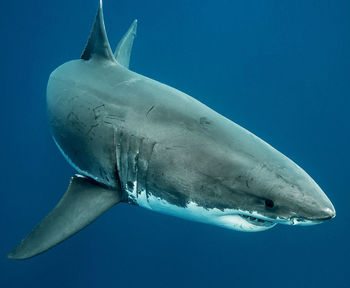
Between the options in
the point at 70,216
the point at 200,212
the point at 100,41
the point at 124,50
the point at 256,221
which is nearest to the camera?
the point at 256,221

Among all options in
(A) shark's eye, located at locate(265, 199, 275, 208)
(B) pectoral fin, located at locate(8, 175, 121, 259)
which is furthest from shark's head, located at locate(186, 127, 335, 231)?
(B) pectoral fin, located at locate(8, 175, 121, 259)

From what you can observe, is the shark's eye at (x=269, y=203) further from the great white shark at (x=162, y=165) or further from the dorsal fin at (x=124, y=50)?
the dorsal fin at (x=124, y=50)

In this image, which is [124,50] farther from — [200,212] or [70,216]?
[200,212]

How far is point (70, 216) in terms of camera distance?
9.27ft

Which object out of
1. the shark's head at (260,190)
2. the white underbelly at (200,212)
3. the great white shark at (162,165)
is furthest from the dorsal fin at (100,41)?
the shark's head at (260,190)

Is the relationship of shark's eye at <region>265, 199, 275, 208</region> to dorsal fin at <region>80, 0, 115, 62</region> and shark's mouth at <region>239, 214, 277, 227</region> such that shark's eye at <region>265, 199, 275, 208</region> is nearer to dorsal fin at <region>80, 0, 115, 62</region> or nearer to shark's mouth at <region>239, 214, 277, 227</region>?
shark's mouth at <region>239, 214, 277, 227</region>

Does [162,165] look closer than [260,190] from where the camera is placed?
No

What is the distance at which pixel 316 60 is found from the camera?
10367 mm

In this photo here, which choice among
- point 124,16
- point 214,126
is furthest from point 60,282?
point 124,16

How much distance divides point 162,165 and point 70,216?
967 millimetres

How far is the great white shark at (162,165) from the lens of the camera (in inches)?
87.1

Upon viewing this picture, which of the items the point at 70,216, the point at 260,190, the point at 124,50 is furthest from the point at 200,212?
the point at 124,50

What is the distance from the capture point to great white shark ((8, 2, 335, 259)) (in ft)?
7.26

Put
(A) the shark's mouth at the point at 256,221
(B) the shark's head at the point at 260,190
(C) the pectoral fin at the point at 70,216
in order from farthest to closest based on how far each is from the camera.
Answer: (C) the pectoral fin at the point at 70,216 < (A) the shark's mouth at the point at 256,221 < (B) the shark's head at the point at 260,190
